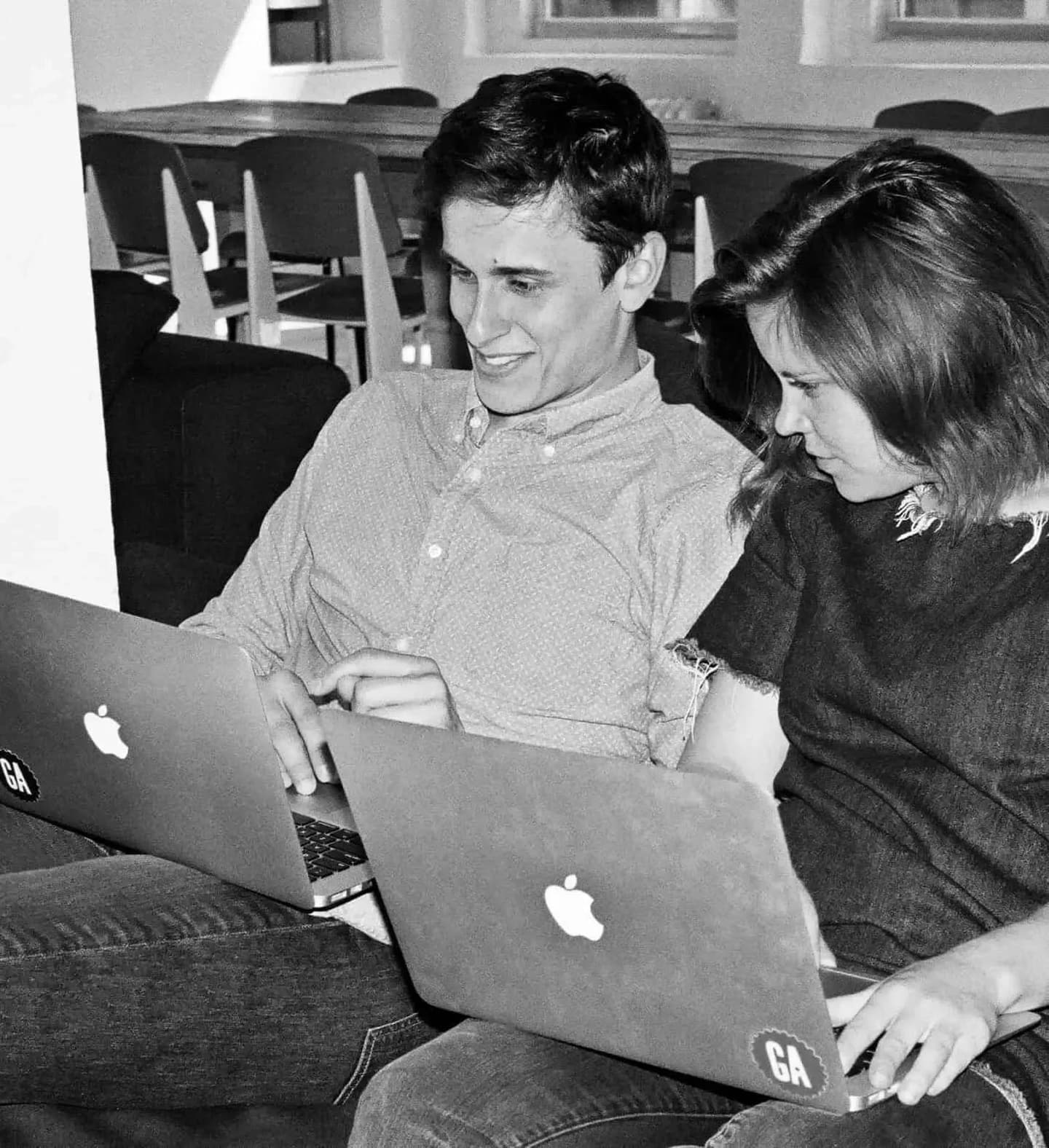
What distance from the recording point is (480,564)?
156 cm

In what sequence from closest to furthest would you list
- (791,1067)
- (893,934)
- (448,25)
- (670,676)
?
1. (791,1067)
2. (893,934)
3. (670,676)
4. (448,25)

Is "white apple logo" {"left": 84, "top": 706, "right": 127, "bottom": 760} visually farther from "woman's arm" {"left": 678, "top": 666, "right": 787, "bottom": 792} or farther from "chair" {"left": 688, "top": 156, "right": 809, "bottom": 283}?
"chair" {"left": 688, "top": 156, "right": 809, "bottom": 283}

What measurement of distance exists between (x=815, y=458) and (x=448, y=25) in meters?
6.77

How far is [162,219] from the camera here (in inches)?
182

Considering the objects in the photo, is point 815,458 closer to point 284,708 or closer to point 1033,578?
point 1033,578

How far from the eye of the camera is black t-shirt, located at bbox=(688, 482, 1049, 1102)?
1168 millimetres

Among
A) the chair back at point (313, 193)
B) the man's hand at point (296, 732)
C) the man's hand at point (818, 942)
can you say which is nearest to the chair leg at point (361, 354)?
the chair back at point (313, 193)

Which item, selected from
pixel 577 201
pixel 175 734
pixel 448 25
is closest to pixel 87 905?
pixel 175 734

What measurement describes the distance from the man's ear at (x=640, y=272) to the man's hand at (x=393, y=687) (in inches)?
15.7

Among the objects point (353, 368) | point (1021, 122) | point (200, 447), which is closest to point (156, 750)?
point (200, 447)

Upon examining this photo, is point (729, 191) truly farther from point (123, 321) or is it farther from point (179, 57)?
point (179, 57)

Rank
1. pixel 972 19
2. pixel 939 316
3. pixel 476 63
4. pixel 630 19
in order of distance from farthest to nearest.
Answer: pixel 476 63
pixel 630 19
pixel 972 19
pixel 939 316

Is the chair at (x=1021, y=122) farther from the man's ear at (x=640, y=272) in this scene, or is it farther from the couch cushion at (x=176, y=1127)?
the couch cushion at (x=176, y=1127)

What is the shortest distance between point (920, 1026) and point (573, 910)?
0.71 feet
